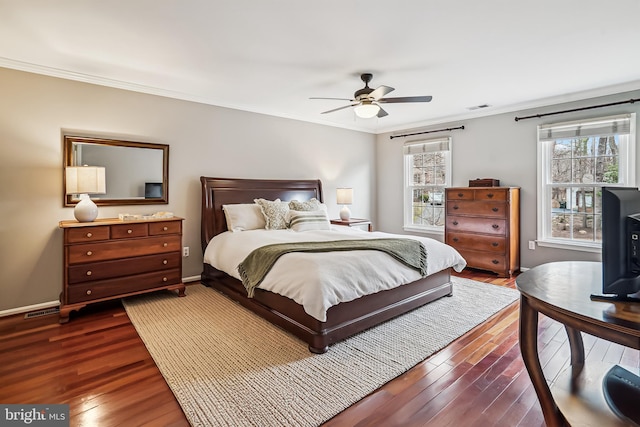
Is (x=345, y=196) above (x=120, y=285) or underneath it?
above

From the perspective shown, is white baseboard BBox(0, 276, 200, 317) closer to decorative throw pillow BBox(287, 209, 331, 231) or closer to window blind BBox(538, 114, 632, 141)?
decorative throw pillow BBox(287, 209, 331, 231)

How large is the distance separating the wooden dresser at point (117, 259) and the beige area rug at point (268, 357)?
0.86 ft

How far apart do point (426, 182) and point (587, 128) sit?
2.37 m

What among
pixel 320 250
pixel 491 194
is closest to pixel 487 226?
pixel 491 194

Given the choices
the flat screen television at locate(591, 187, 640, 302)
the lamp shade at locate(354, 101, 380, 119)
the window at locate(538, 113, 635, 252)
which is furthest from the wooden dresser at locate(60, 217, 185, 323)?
the window at locate(538, 113, 635, 252)

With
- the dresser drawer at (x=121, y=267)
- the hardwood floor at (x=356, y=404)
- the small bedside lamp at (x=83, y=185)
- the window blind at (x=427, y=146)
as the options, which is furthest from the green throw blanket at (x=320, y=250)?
the window blind at (x=427, y=146)

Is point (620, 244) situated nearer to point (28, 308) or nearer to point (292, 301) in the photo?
point (292, 301)

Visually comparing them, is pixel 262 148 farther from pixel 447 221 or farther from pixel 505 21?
pixel 505 21

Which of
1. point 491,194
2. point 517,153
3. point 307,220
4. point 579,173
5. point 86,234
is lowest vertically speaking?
point 86,234

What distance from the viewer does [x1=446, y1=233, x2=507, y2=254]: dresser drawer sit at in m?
4.42

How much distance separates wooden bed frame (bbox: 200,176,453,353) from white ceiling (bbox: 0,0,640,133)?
127cm

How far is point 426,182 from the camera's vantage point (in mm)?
5863

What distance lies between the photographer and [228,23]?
2.41 m

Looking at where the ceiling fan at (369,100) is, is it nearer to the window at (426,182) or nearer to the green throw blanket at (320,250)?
the green throw blanket at (320,250)
